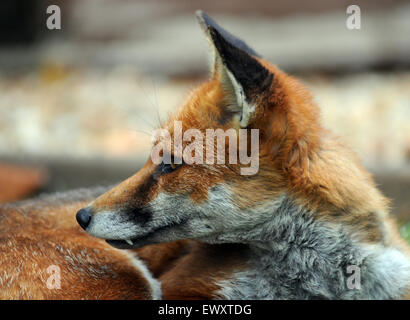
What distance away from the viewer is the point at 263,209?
3977 millimetres

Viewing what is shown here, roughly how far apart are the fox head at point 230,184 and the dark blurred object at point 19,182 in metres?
4.87

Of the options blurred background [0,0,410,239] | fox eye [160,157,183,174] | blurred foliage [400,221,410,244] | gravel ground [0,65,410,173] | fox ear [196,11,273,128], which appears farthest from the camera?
blurred background [0,0,410,239]

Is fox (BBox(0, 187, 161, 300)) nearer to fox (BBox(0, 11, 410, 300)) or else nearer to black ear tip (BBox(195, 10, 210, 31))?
fox (BBox(0, 11, 410, 300))

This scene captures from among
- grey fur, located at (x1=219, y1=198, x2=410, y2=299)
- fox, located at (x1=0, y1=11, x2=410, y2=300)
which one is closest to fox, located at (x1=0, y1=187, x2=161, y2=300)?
fox, located at (x1=0, y1=11, x2=410, y2=300)

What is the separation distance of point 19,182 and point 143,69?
5.25 meters

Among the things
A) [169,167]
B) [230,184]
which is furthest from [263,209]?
[169,167]

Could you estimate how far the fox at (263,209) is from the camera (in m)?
3.96

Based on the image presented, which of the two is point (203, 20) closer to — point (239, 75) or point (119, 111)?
point (239, 75)

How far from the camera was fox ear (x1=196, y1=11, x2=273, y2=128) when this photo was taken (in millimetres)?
3737

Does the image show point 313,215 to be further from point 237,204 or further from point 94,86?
point 94,86

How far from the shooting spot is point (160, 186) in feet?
13.3

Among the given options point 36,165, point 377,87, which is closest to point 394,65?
point 377,87

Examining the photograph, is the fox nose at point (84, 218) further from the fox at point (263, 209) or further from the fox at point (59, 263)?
the fox at point (59, 263)

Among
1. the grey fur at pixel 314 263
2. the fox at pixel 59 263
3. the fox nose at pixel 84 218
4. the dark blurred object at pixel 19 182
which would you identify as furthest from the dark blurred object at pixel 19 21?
the grey fur at pixel 314 263
